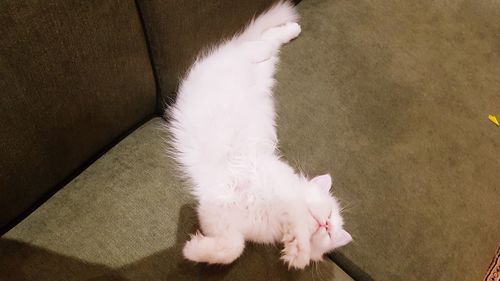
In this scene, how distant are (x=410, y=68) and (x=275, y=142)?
50 cm

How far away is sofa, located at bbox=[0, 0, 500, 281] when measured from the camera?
0.73 metres

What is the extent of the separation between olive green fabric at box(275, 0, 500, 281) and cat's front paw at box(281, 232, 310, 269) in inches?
5.0

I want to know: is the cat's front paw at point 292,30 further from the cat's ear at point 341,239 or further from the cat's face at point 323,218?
the cat's ear at point 341,239

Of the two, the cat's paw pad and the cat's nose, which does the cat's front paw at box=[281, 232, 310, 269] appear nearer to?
the cat's nose

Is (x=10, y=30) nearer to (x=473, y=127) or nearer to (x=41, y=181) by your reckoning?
(x=41, y=181)

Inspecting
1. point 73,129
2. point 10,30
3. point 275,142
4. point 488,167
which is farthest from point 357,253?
point 10,30

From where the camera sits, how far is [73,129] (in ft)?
2.62

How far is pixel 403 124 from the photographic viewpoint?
1.09 meters

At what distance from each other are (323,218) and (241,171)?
0.24 m

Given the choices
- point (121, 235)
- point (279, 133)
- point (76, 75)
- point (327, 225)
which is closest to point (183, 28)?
point (76, 75)

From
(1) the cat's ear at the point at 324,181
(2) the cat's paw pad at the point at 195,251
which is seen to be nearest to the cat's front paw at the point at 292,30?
(1) the cat's ear at the point at 324,181

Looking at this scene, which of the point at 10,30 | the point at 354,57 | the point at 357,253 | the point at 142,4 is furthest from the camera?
the point at 354,57

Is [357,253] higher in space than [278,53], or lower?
lower

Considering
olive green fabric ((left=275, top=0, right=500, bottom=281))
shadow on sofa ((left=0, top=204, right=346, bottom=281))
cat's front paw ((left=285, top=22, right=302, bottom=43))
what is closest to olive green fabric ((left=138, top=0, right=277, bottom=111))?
cat's front paw ((left=285, top=22, right=302, bottom=43))
